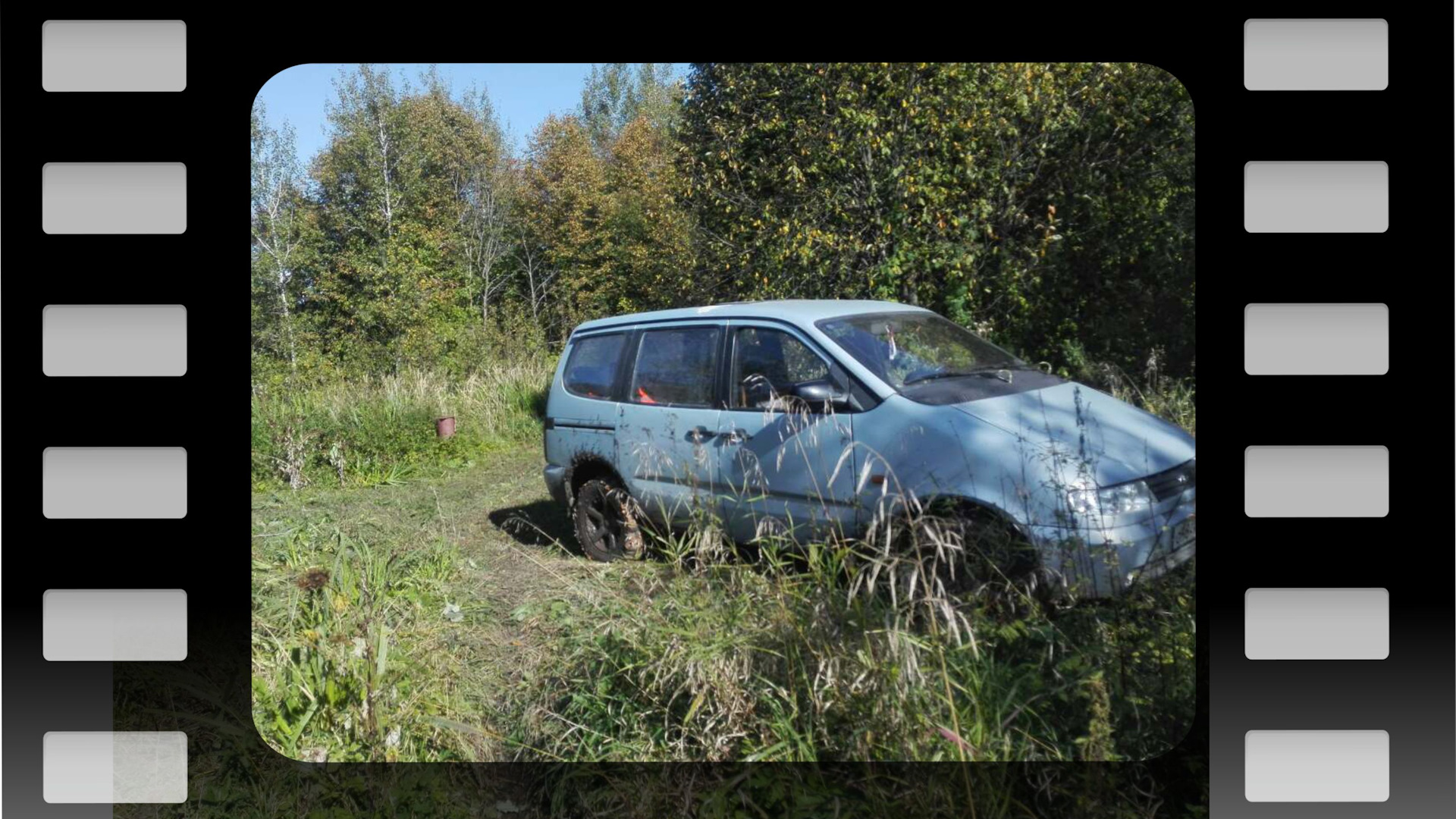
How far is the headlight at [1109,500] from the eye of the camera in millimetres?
2529

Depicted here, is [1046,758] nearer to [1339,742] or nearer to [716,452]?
[1339,742]

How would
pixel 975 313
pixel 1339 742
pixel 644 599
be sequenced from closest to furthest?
pixel 1339 742
pixel 975 313
pixel 644 599

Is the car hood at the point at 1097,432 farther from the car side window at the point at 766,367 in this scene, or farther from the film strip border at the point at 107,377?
the film strip border at the point at 107,377

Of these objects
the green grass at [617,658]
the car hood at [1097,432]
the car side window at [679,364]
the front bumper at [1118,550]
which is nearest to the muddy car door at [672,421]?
the car side window at [679,364]

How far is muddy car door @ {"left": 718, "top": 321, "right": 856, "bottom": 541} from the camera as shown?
2678 mm

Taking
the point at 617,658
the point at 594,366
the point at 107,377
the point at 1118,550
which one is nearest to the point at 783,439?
the point at 594,366

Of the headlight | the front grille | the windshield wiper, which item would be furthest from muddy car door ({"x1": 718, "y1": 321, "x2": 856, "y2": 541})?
the front grille

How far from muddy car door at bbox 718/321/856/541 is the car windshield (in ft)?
0.36

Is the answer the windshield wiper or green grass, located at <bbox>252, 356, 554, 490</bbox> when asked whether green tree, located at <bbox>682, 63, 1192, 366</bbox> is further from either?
green grass, located at <bbox>252, 356, 554, 490</bbox>

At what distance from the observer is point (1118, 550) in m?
2.54

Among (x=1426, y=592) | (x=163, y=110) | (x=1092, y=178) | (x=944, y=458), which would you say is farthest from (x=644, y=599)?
(x=1426, y=592)

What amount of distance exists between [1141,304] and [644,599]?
1.82 metres

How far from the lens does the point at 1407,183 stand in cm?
250

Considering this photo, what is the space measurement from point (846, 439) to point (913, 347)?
0.36 m
